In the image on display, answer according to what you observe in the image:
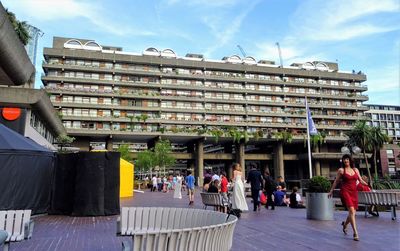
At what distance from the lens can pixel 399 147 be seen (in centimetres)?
8119

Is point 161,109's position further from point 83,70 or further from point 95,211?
point 95,211

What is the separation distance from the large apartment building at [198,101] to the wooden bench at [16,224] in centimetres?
5435

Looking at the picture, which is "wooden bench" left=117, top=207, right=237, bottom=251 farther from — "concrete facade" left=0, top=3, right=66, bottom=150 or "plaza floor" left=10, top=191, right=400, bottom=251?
"concrete facade" left=0, top=3, right=66, bottom=150

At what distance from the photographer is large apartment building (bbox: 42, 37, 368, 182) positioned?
60062 millimetres

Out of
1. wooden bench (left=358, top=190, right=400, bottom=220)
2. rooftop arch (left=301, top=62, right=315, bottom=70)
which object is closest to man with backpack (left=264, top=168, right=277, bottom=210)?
wooden bench (left=358, top=190, right=400, bottom=220)

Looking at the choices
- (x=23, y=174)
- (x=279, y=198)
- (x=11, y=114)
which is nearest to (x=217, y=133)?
(x=11, y=114)

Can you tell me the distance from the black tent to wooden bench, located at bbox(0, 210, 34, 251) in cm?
637

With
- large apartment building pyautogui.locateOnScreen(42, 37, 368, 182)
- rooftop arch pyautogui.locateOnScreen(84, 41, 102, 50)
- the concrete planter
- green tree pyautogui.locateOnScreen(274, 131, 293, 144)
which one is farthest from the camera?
rooftop arch pyautogui.locateOnScreen(84, 41, 102, 50)

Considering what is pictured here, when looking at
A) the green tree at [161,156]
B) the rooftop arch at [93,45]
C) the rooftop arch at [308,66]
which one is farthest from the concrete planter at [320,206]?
the rooftop arch at [308,66]

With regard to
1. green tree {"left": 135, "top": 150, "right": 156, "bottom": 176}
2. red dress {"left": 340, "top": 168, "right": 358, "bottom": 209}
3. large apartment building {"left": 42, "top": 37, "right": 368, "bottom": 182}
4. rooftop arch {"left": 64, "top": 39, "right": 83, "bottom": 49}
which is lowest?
red dress {"left": 340, "top": 168, "right": 358, "bottom": 209}

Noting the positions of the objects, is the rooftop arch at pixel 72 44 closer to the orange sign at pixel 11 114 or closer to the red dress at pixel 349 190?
the orange sign at pixel 11 114

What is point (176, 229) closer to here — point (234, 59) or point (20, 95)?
point (20, 95)

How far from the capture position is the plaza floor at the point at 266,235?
6.37 metres

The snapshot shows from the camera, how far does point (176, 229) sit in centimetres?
354
